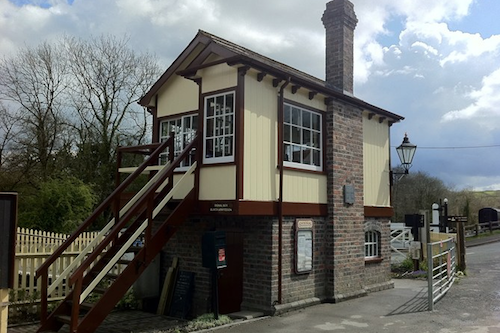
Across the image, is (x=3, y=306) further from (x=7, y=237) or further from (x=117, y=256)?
(x=117, y=256)

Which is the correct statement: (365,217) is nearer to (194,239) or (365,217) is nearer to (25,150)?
(194,239)

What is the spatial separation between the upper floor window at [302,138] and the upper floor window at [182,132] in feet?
6.60

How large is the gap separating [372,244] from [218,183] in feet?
17.9

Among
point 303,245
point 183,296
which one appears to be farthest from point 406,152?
point 183,296

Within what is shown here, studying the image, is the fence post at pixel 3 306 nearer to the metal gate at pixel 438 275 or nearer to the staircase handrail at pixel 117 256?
the staircase handrail at pixel 117 256

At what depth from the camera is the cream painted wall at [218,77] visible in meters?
8.36

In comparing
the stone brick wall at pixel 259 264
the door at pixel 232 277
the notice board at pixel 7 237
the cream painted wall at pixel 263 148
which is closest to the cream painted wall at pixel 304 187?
the cream painted wall at pixel 263 148

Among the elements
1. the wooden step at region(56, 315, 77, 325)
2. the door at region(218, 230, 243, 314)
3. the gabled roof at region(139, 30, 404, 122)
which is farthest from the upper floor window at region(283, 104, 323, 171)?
the wooden step at region(56, 315, 77, 325)

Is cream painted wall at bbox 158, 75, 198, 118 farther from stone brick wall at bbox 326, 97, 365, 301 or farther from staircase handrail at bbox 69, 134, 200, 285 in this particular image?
stone brick wall at bbox 326, 97, 365, 301

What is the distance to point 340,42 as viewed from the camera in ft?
38.1

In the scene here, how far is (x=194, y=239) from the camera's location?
32.1 ft

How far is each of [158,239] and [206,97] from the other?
2.92 metres

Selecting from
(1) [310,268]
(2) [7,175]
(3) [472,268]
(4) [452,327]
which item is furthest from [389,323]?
(2) [7,175]

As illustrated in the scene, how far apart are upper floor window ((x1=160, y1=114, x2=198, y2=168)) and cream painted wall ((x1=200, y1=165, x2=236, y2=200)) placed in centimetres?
105
